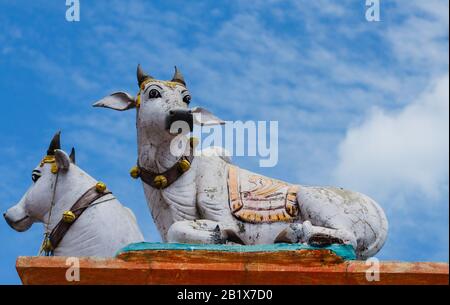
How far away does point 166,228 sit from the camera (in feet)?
40.8

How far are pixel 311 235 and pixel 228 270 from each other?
959mm

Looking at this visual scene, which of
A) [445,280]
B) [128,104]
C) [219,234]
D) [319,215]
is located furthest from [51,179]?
[445,280]

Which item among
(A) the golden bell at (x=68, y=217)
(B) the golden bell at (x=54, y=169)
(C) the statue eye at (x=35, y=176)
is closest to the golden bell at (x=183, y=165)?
(A) the golden bell at (x=68, y=217)

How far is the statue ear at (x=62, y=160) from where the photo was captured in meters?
12.7

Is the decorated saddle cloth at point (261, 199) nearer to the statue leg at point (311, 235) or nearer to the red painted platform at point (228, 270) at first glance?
the statue leg at point (311, 235)

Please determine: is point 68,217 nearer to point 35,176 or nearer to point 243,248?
point 35,176

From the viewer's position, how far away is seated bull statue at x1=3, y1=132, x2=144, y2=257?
12.4 m

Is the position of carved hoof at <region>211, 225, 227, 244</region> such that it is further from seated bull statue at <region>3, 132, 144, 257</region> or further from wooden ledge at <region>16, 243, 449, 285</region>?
seated bull statue at <region>3, 132, 144, 257</region>

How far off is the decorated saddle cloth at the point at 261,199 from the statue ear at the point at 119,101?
4.08ft

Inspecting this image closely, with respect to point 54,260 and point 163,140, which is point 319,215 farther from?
point 54,260

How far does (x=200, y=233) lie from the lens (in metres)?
11.8

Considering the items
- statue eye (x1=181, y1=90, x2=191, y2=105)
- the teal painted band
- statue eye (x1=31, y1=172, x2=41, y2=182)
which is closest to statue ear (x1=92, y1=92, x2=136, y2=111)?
statue eye (x1=181, y1=90, x2=191, y2=105)

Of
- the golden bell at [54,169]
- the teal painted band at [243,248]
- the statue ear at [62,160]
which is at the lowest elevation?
the teal painted band at [243,248]
